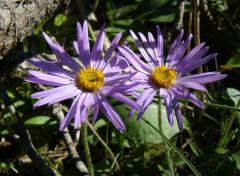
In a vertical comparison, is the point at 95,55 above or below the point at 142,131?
above

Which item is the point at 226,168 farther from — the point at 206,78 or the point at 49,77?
the point at 49,77

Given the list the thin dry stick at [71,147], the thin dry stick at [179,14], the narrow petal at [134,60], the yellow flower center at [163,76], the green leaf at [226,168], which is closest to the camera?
the narrow petal at [134,60]

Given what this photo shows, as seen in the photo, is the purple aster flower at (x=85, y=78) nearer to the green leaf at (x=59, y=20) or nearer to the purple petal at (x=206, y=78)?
the purple petal at (x=206, y=78)

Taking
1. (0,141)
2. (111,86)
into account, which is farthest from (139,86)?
(0,141)

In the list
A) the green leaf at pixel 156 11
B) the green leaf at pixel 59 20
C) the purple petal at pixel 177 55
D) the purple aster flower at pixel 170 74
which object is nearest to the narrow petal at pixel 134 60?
the purple aster flower at pixel 170 74

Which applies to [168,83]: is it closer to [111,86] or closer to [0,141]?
[111,86]

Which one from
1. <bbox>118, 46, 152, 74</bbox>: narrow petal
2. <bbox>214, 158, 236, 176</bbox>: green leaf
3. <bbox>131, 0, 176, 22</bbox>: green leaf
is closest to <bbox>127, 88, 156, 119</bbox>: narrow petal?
<bbox>118, 46, 152, 74</bbox>: narrow petal

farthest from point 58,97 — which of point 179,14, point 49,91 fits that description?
point 179,14
